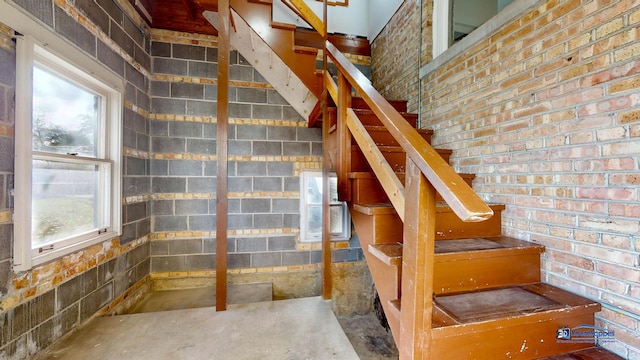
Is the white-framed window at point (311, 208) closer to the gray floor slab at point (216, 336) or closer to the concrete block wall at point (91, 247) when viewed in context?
the gray floor slab at point (216, 336)

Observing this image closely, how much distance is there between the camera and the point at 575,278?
1.35m

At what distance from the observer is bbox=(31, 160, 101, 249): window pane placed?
1.59m

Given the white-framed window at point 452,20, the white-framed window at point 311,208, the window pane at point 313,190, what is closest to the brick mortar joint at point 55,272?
the white-framed window at point 311,208

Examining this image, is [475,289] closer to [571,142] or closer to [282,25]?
[571,142]

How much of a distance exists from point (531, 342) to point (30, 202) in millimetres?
2662

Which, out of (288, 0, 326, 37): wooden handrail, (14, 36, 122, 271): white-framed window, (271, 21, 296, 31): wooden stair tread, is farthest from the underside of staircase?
(14, 36, 122, 271): white-framed window

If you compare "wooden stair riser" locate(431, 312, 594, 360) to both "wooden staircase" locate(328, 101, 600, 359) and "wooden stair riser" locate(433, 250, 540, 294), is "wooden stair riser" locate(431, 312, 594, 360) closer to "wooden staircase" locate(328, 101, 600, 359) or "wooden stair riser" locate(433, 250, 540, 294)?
"wooden staircase" locate(328, 101, 600, 359)

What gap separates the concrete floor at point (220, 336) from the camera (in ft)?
4.86

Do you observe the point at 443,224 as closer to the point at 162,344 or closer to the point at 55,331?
the point at 162,344

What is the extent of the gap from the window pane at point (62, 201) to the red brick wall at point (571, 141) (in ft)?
9.75

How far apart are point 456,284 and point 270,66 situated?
8.97 ft

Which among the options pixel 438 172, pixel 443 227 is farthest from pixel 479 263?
pixel 438 172

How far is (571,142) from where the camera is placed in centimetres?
137

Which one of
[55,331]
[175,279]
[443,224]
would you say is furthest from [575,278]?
[175,279]
